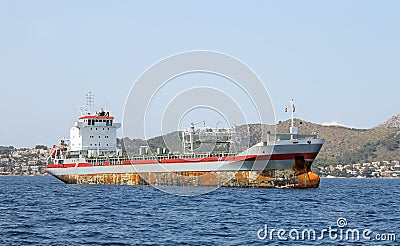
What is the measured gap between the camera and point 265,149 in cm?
5553

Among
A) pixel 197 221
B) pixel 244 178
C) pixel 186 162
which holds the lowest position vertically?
pixel 197 221

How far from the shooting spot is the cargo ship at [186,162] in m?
55.9

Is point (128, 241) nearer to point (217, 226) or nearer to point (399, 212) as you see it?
point (217, 226)

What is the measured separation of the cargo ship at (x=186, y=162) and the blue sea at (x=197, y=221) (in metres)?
8.36

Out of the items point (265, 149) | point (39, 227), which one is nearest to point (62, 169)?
point (265, 149)

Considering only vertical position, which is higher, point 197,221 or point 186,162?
point 186,162

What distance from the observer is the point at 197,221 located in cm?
3319

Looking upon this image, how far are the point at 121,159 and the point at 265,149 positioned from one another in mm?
22426
